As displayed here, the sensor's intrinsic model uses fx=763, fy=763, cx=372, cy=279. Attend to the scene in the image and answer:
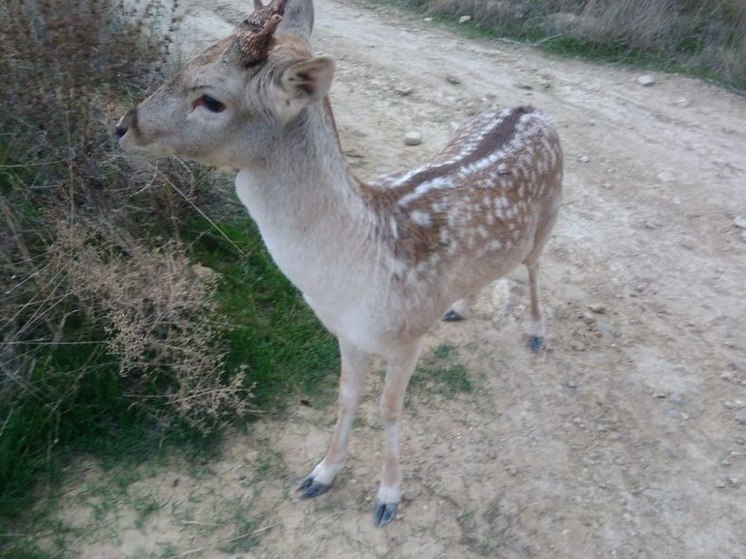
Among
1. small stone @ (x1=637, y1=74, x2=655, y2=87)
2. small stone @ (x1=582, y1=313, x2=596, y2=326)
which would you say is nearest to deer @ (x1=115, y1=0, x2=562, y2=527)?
small stone @ (x1=582, y1=313, x2=596, y2=326)

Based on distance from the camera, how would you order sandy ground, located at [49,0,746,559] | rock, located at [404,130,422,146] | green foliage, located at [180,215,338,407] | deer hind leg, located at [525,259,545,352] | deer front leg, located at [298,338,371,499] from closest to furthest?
sandy ground, located at [49,0,746,559] < deer front leg, located at [298,338,371,499] < green foliage, located at [180,215,338,407] < deer hind leg, located at [525,259,545,352] < rock, located at [404,130,422,146]

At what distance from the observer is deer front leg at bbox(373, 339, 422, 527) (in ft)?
12.4

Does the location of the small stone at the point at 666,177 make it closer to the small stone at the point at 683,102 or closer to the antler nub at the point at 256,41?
the small stone at the point at 683,102

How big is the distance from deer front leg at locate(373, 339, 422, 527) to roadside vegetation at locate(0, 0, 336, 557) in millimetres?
782

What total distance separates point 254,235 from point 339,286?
2122mm

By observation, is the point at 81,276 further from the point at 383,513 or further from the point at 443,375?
the point at 443,375

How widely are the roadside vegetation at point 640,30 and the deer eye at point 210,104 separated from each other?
800 centimetres

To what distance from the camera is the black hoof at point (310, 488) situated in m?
4.04

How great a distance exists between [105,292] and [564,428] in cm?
276

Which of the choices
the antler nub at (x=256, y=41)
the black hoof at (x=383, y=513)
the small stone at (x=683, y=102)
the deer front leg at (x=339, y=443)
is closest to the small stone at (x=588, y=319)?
the deer front leg at (x=339, y=443)

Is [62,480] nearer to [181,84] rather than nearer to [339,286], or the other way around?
[339,286]

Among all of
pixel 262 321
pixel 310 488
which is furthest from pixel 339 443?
pixel 262 321

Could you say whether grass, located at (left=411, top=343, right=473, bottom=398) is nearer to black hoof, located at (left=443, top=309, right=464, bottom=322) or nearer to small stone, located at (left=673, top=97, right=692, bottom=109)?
black hoof, located at (left=443, top=309, right=464, bottom=322)

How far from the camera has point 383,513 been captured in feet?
13.0
